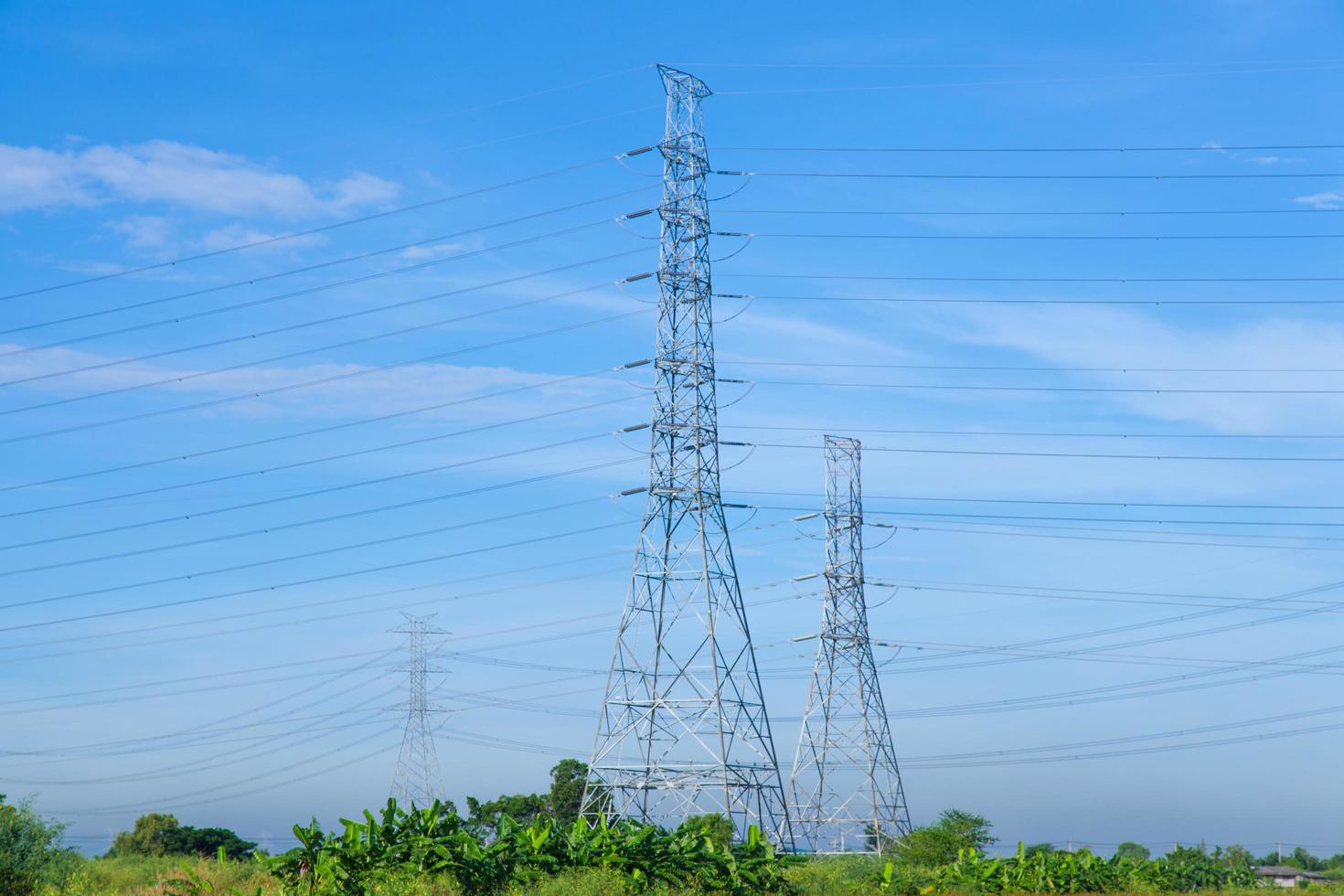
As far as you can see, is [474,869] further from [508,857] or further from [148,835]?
[148,835]

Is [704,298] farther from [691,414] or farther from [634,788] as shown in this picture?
[634,788]

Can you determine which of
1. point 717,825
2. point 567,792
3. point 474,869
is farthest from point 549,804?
point 474,869

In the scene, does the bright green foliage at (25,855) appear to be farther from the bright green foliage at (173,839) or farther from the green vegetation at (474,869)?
the bright green foliage at (173,839)

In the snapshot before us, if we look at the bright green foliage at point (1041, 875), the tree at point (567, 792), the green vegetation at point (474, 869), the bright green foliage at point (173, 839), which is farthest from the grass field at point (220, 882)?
the tree at point (567, 792)

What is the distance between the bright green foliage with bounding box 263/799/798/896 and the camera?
27375mm

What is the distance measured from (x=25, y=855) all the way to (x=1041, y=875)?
32303 mm

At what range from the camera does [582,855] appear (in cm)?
3133

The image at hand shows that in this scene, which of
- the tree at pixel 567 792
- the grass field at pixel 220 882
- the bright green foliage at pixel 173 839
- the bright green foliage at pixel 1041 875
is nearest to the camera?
the grass field at pixel 220 882

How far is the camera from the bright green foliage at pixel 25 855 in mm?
27766

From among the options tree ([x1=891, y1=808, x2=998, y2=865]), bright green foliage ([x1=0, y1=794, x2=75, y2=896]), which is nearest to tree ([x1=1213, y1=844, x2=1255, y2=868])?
tree ([x1=891, y1=808, x2=998, y2=865])

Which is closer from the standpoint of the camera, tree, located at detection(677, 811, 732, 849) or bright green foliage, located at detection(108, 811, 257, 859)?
tree, located at detection(677, 811, 732, 849)

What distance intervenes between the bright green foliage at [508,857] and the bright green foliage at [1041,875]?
28.6 feet

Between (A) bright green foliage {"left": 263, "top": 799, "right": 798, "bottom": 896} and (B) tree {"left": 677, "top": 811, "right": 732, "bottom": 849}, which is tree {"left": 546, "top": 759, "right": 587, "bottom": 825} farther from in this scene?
(A) bright green foliage {"left": 263, "top": 799, "right": 798, "bottom": 896}

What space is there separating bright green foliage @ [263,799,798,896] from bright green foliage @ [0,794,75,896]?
532 centimetres
